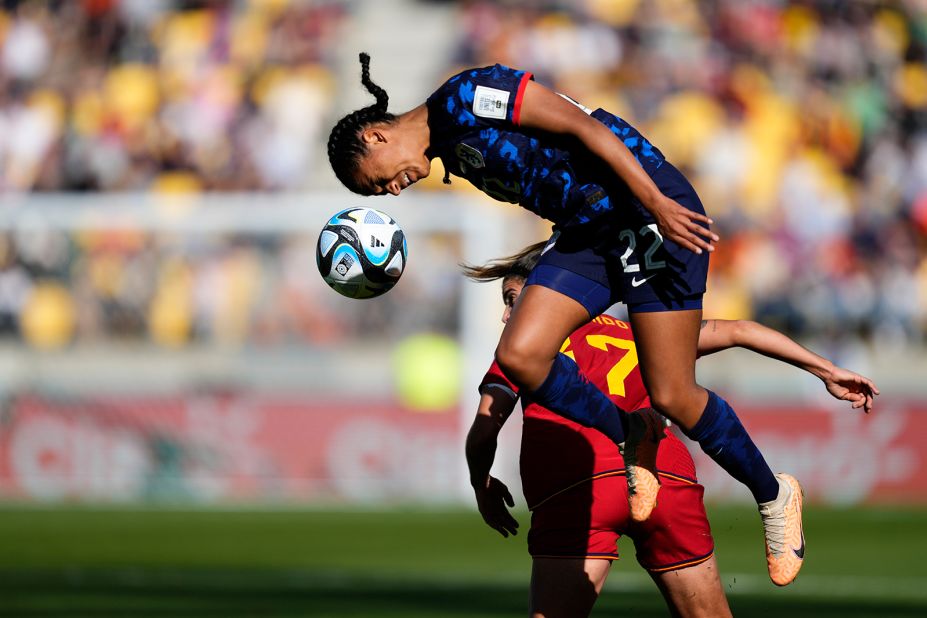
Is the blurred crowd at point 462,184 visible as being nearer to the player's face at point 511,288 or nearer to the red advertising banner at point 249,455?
the red advertising banner at point 249,455

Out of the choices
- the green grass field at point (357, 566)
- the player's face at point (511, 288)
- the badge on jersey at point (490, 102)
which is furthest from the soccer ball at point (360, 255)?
the green grass field at point (357, 566)

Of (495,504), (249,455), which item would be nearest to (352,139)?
(495,504)

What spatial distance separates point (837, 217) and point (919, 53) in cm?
321

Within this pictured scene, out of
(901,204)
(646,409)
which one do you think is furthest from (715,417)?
(901,204)

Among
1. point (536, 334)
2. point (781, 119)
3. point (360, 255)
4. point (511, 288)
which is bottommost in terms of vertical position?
point (536, 334)

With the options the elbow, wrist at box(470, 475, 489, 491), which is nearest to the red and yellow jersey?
wrist at box(470, 475, 489, 491)

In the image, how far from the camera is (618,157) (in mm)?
5613

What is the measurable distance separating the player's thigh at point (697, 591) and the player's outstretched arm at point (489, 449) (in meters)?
0.66

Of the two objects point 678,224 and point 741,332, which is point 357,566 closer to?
point 741,332

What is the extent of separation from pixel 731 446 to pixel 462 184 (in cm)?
1374

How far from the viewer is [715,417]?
6.01 metres

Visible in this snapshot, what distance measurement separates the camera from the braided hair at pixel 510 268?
640 cm

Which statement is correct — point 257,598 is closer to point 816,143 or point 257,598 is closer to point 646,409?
point 646,409

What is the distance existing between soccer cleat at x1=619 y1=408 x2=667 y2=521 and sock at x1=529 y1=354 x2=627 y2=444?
48 millimetres
